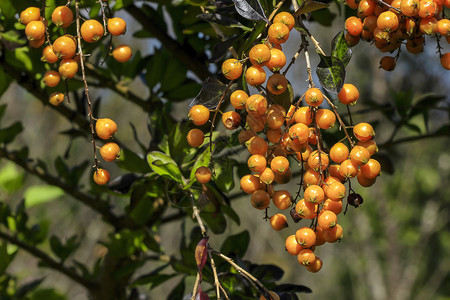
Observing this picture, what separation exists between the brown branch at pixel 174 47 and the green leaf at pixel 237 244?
0.26m

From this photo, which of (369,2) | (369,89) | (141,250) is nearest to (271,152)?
(369,2)

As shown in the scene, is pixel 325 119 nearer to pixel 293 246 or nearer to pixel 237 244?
pixel 293 246

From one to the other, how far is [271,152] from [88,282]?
55 cm

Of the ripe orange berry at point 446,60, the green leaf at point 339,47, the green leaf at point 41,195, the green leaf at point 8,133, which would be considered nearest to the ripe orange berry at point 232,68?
the green leaf at point 339,47

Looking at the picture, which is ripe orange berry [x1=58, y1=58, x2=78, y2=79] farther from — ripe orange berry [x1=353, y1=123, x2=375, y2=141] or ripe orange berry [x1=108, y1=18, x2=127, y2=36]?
ripe orange berry [x1=353, y1=123, x2=375, y2=141]

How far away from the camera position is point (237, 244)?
2.13ft

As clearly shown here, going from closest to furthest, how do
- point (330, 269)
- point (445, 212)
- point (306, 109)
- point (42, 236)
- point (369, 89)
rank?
1. point (306, 109)
2. point (42, 236)
3. point (445, 212)
4. point (369, 89)
5. point (330, 269)

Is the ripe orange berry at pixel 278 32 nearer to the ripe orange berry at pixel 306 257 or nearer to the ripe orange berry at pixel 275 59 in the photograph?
the ripe orange berry at pixel 275 59

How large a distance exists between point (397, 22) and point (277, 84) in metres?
0.13

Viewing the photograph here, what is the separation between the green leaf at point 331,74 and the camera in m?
0.42

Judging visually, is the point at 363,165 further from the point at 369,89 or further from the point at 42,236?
the point at 369,89

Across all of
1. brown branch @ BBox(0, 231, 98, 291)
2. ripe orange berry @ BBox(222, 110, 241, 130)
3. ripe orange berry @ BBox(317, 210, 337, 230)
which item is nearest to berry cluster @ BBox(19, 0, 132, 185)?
ripe orange berry @ BBox(222, 110, 241, 130)

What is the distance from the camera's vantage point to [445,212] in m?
4.41

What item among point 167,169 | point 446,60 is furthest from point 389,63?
point 167,169
